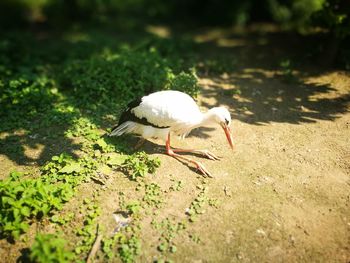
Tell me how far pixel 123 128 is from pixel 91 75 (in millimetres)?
2211

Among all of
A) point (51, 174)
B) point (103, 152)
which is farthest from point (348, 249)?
point (51, 174)

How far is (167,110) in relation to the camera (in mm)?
5043

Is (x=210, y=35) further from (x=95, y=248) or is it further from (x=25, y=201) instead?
(x=95, y=248)

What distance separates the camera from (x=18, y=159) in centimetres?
547

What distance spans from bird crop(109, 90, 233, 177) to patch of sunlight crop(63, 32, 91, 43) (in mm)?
5775

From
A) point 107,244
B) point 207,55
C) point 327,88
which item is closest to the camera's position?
point 107,244

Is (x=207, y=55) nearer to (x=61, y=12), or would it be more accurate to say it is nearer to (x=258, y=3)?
(x=258, y=3)

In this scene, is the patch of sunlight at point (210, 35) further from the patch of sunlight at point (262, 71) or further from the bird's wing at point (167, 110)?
the bird's wing at point (167, 110)

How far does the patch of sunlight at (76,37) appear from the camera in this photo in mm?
10445

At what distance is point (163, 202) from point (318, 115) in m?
3.77

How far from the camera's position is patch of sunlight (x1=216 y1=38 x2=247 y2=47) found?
398 inches

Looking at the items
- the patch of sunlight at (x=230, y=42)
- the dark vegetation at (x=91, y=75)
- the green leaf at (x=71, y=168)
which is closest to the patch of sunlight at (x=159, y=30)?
the dark vegetation at (x=91, y=75)

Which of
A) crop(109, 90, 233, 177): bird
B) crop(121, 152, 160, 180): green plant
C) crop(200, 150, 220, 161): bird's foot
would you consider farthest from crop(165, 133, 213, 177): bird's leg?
crop(121, 152, 160, 180): green plant

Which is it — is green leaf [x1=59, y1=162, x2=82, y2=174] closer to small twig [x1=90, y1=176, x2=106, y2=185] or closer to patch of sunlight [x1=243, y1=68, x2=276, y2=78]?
small twig [x1=90, y1=176, x2=106, y2=185]
